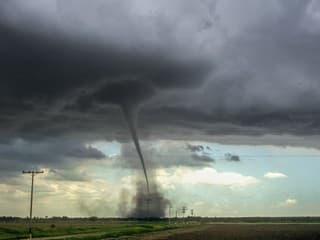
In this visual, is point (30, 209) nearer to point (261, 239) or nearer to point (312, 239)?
point (261, 239)

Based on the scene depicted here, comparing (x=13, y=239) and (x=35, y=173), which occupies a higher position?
(x=35, y=173)

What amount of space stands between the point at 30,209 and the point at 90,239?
22.3 meters

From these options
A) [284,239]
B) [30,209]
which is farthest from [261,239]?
[30,209]

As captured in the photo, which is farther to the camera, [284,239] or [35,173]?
[284,239]

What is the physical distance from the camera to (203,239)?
4107 inches

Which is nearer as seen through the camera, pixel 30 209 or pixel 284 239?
pixel 30 209

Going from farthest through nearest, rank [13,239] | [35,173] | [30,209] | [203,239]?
[13,239] < [203,239] < [35,173] < [30,209]

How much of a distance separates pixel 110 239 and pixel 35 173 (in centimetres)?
2586

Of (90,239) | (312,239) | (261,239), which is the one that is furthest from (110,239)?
(312,239)

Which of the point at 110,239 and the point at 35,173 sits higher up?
the point at 35,173

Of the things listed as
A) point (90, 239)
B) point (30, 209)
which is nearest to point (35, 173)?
point (30, 209)

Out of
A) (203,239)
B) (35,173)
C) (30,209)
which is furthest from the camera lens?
(203,239)

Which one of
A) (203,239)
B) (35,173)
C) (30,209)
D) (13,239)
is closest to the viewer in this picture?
(30,209)

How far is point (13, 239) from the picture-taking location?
112 metres
